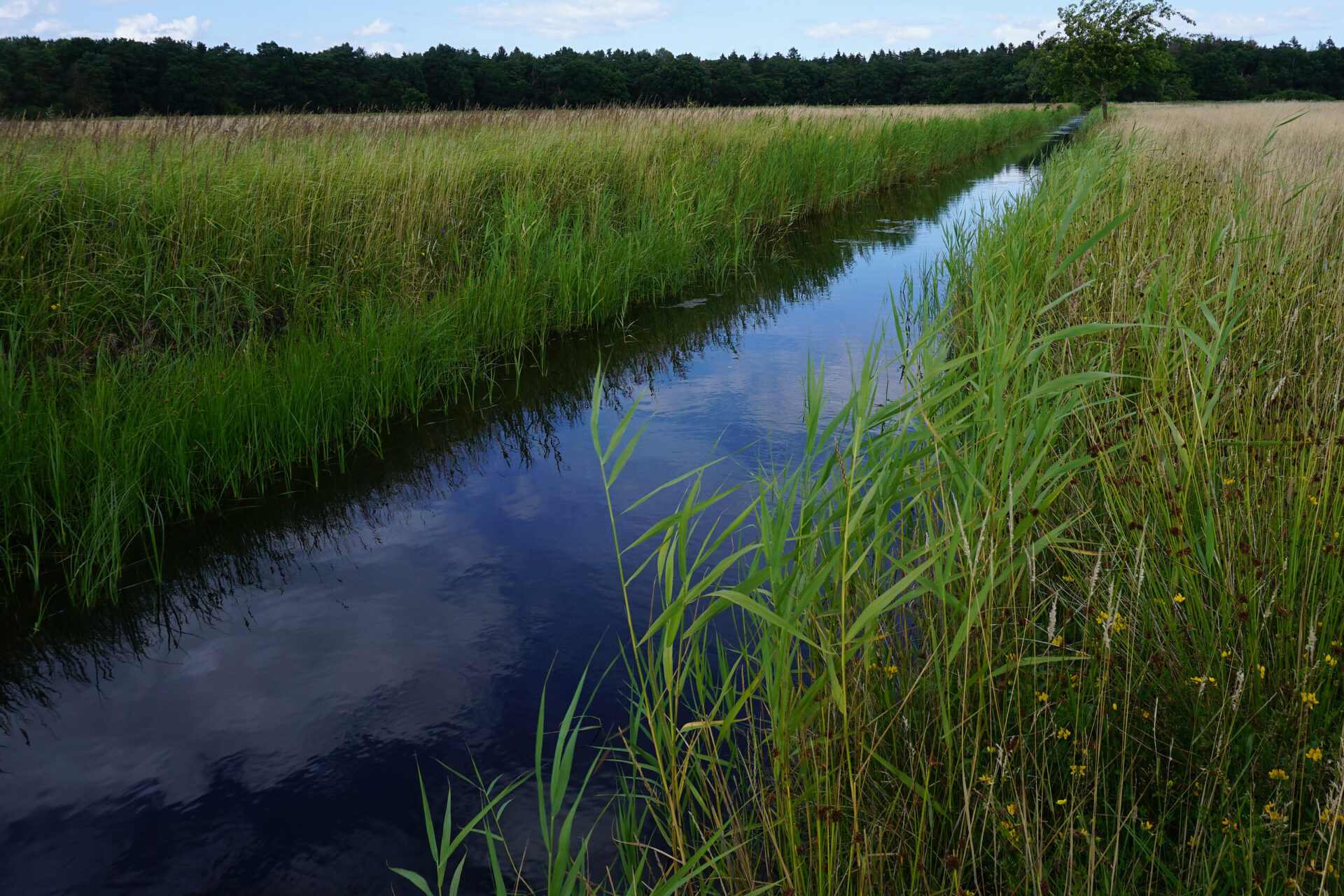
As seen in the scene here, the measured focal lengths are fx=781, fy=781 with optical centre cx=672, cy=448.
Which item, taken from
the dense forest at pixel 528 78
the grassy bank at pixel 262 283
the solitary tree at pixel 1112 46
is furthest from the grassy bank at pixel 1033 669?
the solitary tree at pixel 1112 46

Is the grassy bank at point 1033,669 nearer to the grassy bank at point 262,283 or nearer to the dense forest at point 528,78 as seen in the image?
the grassy bank at point 262,283

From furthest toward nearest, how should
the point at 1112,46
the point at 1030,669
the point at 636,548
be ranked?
the point at 1112,46 → the point at 636,548 → the point at 1030,669

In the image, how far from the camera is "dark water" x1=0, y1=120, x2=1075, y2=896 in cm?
188

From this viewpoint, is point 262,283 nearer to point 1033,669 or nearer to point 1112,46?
point 1033,669

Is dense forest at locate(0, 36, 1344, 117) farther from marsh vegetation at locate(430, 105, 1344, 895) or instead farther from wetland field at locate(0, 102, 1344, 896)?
marsh vegetation at locate(430, 105, 1344, 895)

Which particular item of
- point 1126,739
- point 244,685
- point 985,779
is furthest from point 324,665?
point 1126,739

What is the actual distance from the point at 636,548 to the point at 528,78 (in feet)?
118

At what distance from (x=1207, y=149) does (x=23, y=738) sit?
10133 mm

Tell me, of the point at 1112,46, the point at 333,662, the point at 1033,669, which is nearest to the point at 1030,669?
the point at 1033,669

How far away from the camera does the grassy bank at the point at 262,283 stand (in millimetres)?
3090

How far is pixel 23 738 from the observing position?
7.13 ft

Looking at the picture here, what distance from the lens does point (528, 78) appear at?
34.4 meters

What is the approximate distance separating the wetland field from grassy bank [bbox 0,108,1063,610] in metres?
0.04

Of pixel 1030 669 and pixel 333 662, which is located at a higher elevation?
pixel 1030 669
